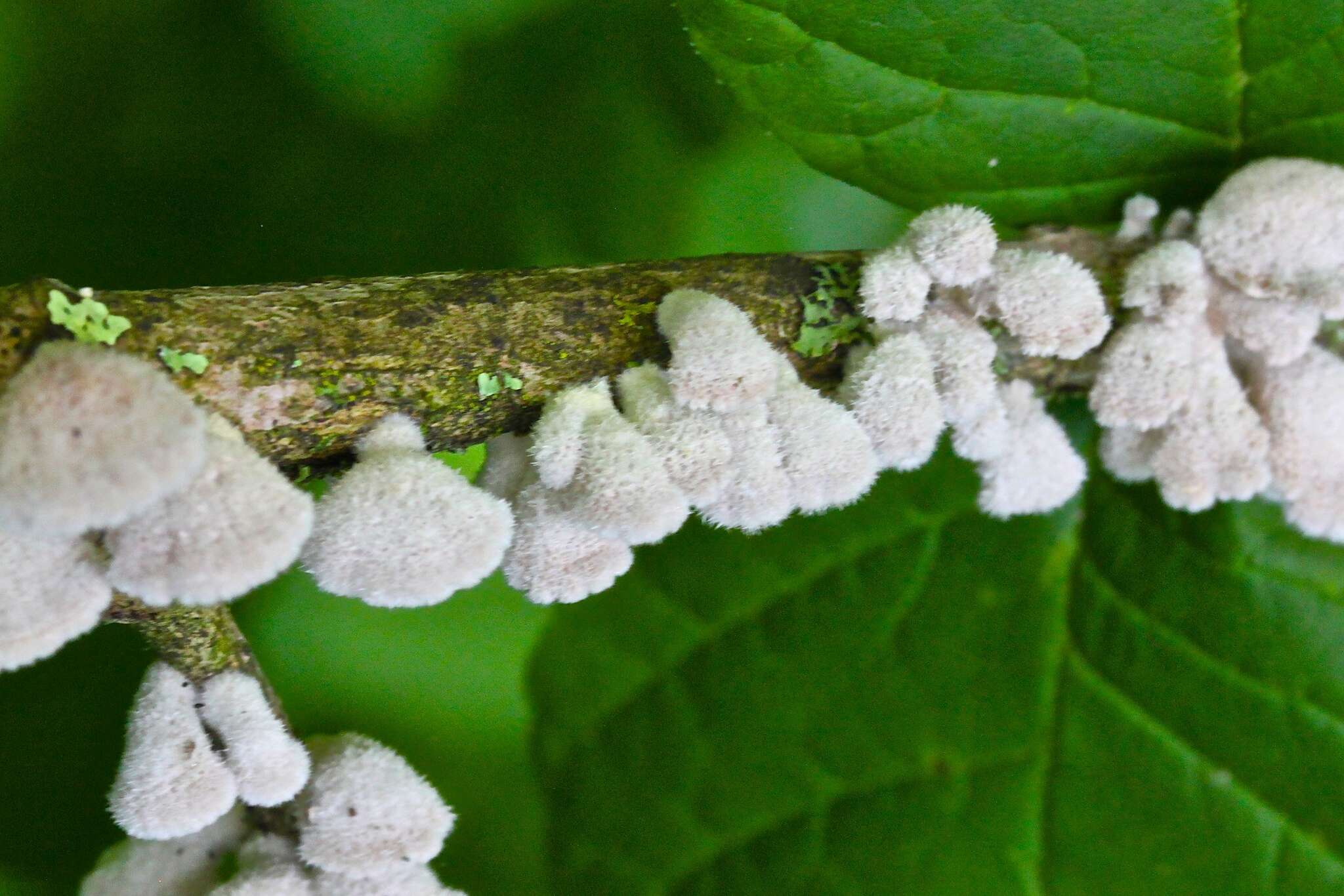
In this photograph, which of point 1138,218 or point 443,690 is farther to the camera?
point 443,690

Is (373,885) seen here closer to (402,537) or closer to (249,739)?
(249,739)

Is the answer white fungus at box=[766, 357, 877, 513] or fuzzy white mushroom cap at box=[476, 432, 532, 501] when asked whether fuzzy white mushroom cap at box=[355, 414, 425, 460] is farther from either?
white fungus at box=[766, 357, 877, 513]

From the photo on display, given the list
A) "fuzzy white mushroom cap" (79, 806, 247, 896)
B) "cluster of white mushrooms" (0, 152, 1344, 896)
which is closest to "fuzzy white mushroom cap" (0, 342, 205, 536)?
"cluster of white mushrooms" (0, 152, 1344, 896)

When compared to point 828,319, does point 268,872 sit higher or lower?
lower

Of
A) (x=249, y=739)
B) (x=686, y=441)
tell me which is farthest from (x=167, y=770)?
(x=686, y=441)

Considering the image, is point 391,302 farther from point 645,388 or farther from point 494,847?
point 494,847

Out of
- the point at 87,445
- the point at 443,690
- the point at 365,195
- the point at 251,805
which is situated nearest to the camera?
the point at 87,445

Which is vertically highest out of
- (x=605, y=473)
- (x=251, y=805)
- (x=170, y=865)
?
(x=605, y=473)

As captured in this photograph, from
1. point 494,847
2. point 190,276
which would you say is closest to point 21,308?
point 190,276
